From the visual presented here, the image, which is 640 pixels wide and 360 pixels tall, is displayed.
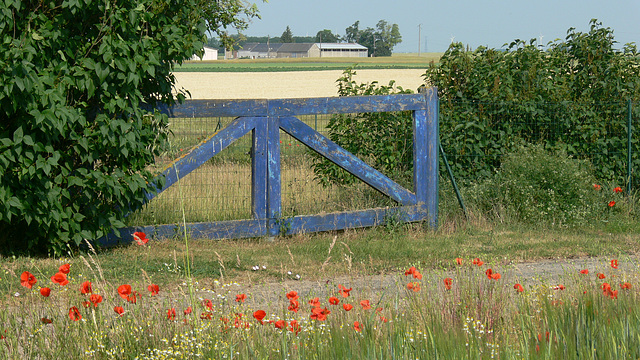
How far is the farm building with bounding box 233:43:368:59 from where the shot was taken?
528ft

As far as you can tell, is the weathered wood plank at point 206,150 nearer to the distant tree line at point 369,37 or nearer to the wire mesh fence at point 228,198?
the wire mesh fence at point 228,198

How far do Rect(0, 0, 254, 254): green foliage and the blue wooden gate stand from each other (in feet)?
2.00

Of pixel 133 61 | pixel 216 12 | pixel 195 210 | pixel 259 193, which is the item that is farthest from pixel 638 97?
pixel 216 12

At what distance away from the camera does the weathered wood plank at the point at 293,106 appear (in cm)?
786

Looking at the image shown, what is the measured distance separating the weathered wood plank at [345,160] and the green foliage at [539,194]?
1.26 metres

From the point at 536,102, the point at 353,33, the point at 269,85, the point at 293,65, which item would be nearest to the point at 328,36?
the point at 353,33

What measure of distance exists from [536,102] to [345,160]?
3359mm

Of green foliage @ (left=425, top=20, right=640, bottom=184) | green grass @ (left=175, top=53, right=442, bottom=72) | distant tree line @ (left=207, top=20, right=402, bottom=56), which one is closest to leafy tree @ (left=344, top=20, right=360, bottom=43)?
distant tree line @ (left=207, top=20, right=402, bottom=56)

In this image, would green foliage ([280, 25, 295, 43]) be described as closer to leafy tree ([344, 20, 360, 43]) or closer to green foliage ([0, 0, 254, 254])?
leafy tree ([344, 20, 360, 43])

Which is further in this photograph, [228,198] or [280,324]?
[228,198]

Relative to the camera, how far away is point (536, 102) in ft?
33.2

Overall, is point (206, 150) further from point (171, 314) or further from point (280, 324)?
point (280, 324)

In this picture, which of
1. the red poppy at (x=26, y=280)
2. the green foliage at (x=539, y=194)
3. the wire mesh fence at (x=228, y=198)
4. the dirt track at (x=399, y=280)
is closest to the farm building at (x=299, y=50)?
the green foliage at (x=539, y=194)

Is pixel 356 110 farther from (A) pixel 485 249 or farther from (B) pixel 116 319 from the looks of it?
(B) pixel 116 319
